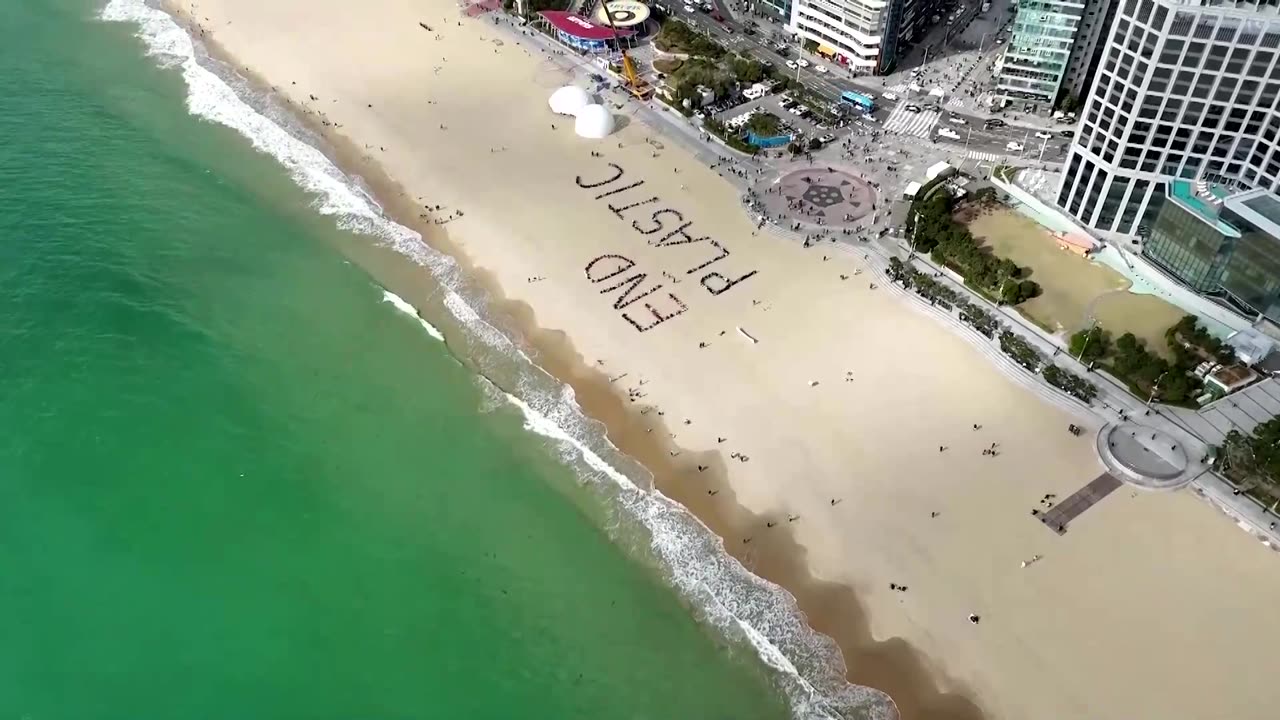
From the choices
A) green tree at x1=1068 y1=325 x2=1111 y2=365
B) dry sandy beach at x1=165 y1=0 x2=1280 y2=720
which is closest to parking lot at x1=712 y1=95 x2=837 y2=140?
dry sandy beach at x1=165 y1=0 x2=1280 y2=720

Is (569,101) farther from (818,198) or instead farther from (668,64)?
(818,198)

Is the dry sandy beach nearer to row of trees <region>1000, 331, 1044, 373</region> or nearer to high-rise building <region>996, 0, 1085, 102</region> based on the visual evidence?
row of trees <region>1000, 331, 1044, 373</region>

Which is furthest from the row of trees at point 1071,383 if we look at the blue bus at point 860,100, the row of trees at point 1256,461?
the blue bus at point 860,100

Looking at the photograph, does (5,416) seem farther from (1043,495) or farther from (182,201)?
(1043,495)

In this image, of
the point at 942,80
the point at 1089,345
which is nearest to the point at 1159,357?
the point at 1089,345

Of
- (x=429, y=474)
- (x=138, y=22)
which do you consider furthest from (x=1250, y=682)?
(x=138, y=22)

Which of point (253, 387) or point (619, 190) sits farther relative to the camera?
point (619, 190)
